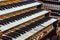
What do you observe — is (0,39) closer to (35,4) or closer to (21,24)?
(21,24)

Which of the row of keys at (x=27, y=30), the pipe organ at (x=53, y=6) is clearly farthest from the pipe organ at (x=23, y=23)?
the pipe organ at (x=53, y=6)

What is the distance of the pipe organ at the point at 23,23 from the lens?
6949mm

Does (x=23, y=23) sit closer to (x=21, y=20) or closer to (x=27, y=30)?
(x=21, y=20)

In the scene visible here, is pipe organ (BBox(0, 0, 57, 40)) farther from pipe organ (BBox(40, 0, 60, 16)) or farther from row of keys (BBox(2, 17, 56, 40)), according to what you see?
pipe organ (BBox(40, 0, 60, 16))

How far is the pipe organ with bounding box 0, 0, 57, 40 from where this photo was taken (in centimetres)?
695

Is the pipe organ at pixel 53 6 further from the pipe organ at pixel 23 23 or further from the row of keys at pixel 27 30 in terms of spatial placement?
the row of keys at pixel 27 30

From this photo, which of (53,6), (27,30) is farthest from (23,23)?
(53,6)

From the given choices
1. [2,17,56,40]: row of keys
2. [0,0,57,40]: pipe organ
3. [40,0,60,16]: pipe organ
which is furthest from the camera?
[40,0,60,16]: pipe organ

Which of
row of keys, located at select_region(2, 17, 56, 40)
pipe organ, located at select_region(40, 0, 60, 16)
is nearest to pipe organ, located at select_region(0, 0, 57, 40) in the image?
row of keys, located at select_region(2, 17, 56, 40)

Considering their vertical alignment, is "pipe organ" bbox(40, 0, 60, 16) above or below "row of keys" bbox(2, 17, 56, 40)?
above

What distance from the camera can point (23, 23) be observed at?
8.05 metres

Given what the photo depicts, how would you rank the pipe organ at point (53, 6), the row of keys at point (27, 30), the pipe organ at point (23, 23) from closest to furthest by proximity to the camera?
the row of keys at point (27, 30) → the pipe organ at point (23, 23) → the pipe organ at point (53, 6)

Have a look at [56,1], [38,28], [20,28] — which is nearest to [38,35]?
[38,28]

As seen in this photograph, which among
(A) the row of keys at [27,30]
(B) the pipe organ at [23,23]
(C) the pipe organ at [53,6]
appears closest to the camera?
(A) the row of keys at [27,30]
